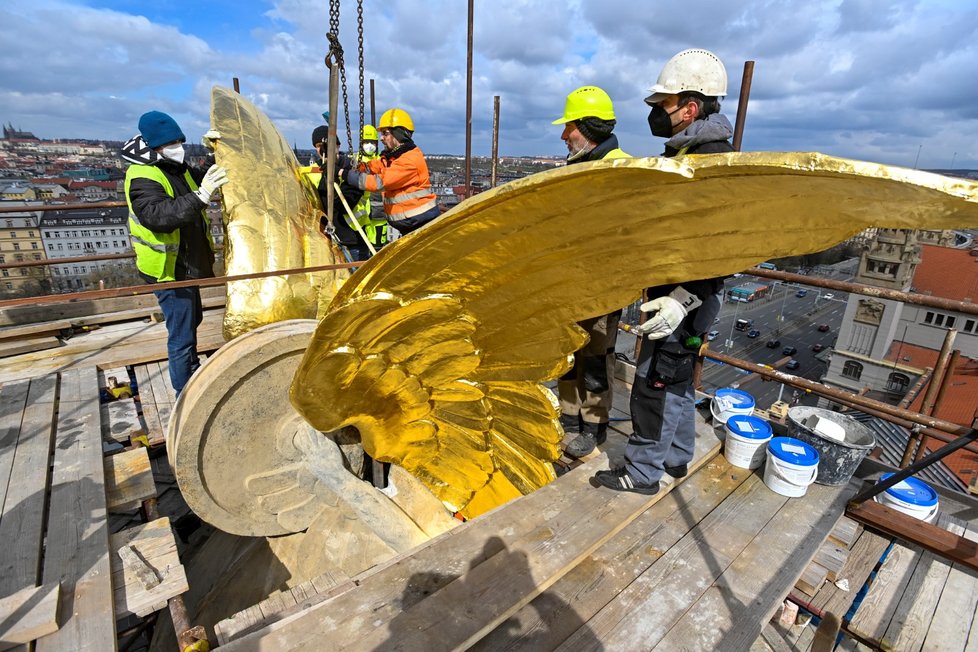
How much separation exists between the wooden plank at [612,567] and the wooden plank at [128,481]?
1.97 metres

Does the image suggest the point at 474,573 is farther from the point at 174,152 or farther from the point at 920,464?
the point at 174,152

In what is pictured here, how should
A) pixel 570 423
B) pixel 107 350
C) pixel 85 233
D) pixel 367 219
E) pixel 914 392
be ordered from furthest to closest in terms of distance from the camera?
pixel 85 233
pixel 914 392
pixel 367 219
pixel 107 350
pixel 570 423

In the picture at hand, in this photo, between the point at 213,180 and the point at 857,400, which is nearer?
the point at 857,400

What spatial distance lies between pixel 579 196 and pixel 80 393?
12.6 ft

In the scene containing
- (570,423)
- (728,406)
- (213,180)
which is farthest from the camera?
(570,423)


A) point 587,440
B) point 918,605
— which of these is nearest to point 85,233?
point 587,440

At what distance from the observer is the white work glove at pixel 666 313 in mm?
1917

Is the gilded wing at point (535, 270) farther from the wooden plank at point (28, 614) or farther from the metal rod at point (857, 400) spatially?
the metal rod at point (857, 400)

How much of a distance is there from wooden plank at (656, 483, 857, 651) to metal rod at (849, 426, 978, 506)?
0.12 m

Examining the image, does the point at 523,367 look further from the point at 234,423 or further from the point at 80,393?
the point at 80,393

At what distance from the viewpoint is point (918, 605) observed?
82.4 inches

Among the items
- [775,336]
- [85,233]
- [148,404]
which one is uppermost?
[148,404]

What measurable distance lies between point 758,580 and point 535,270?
154 centimetres

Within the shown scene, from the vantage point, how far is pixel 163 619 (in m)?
3.38
